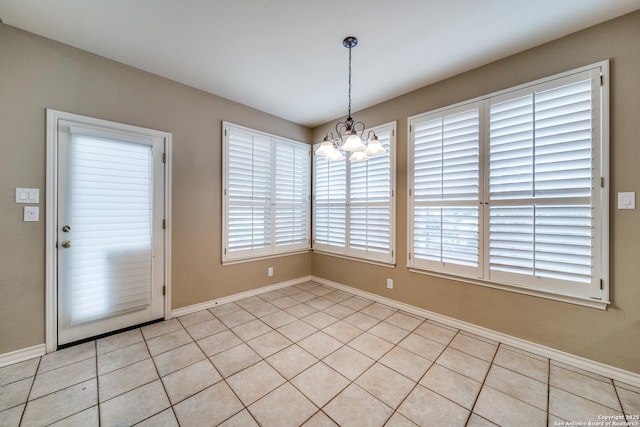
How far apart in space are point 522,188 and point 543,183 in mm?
144

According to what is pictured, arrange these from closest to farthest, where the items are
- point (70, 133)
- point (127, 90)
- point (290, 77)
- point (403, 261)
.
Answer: point (70, 133)
point (127, 90)
point (290, 77)
point (403, 261)

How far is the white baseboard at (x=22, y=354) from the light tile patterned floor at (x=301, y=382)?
8cm

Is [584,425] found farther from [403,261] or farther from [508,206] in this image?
[403,261]

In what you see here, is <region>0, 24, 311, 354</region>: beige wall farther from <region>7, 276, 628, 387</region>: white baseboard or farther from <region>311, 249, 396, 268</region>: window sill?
<region>311, 249, 396, 268</region>: window sill

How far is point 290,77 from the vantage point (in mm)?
2754

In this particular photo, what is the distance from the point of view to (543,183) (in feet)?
6.94

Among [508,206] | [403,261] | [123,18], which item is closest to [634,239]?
[508,206]

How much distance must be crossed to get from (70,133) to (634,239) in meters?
4.68

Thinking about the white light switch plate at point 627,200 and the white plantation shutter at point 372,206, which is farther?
the white plantation shutter at point 372,206

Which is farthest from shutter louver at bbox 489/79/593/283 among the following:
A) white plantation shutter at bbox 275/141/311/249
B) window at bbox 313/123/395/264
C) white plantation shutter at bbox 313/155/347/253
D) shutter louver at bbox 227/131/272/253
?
shutter louver at bbox 227/131/272/253

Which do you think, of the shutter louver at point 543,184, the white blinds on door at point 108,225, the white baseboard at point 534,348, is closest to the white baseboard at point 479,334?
the white baseboard at point 534,348

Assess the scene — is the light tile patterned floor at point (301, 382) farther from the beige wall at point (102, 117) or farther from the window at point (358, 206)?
the window at point (358, 206)

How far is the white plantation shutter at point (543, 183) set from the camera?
6.45ft

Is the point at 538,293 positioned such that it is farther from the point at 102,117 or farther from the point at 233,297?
the point at 102,117
